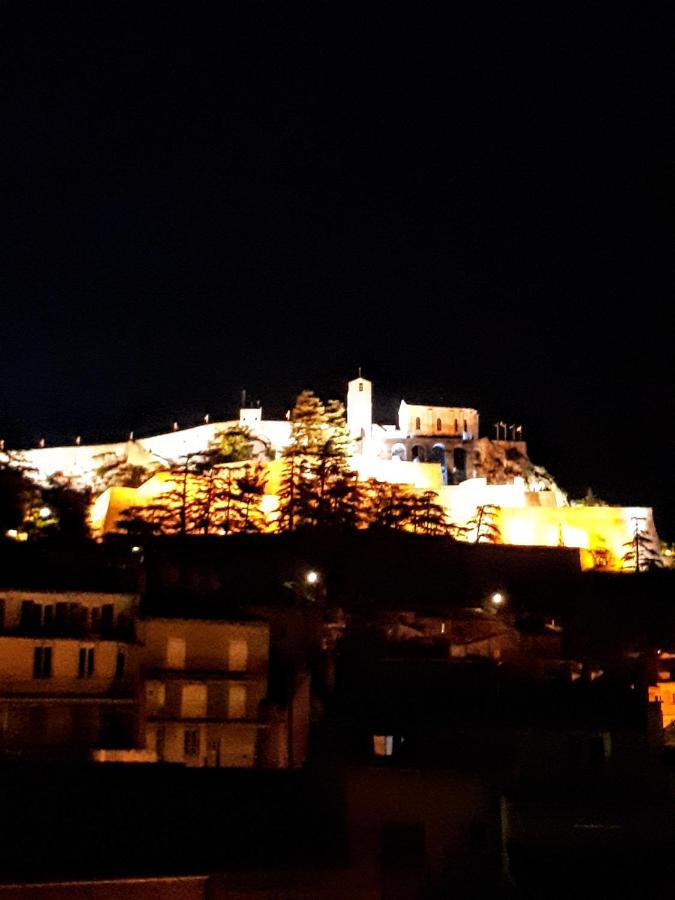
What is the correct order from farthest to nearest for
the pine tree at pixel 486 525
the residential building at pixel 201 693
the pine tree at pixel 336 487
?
1. the pine tree at pixel 486 525
2. the pine tree at pixel 336 487
3. the residential building at pixel 201 693

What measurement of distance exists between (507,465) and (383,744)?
71.8 metres

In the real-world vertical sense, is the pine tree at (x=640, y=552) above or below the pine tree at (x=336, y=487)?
below

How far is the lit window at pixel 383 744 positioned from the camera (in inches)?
993

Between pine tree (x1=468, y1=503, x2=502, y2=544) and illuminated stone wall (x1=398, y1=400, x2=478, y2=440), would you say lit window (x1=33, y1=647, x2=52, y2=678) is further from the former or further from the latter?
illuminated stone wall (x1=398, y1=400, x2=478, y2=440)

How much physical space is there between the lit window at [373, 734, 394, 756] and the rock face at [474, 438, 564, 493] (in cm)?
6878

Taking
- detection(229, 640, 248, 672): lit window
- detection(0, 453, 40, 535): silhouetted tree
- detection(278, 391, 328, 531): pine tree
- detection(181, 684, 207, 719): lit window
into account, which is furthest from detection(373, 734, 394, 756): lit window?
detection(278, 391, 328, 531): pine tree

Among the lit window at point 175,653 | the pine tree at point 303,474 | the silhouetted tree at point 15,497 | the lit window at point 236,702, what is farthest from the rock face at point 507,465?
the lit window at point 175,653

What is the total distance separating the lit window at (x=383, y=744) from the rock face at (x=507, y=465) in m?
68.8

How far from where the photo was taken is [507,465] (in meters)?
96.2

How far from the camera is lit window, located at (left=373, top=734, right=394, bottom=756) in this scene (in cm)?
2523

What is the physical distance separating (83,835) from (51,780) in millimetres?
1496

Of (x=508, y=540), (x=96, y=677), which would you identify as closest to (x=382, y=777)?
(x=96, y=677)

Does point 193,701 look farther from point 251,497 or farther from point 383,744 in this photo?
point 251,497

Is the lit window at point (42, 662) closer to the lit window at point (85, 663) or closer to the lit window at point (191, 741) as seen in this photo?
the lit window at point (85, 663)
